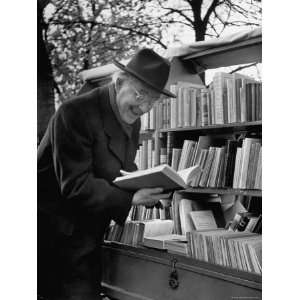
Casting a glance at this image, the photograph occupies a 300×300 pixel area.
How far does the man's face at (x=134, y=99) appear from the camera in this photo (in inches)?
104

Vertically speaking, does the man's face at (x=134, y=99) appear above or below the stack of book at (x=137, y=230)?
above

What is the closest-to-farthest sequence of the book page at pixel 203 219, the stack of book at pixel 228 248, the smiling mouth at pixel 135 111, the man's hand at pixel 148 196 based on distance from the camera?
the stack of book at pixel 228 248, the man's hand at pixel 148 196, the book page at pixel 203 219, the smiling mouth at pixel 135 111

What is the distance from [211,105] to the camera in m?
2.60

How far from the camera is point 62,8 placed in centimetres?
291

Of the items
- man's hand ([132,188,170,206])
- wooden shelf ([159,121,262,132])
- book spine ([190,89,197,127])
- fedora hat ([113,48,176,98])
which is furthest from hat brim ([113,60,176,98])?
man's hand ([132,188,170,206])

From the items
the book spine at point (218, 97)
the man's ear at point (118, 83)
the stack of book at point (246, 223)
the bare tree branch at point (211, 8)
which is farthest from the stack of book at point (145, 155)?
the bare tree branch at point (211, 8)

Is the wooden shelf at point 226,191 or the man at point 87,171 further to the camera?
the man at point 87,171

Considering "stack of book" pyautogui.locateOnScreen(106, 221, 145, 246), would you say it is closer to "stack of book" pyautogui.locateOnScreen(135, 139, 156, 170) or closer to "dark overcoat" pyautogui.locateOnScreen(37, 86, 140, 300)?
"dark overcoat" pyautogui.locateOnScreen(37, 86, 140, 300)

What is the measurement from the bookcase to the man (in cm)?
9

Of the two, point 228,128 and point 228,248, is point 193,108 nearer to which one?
point 228,128

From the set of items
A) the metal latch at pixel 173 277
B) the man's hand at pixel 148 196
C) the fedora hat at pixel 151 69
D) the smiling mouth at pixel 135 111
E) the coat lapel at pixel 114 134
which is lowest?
the metal latch at pixel 173 277

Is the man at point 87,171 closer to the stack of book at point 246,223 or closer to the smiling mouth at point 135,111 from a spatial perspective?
the smiling mouth at point 135,111
